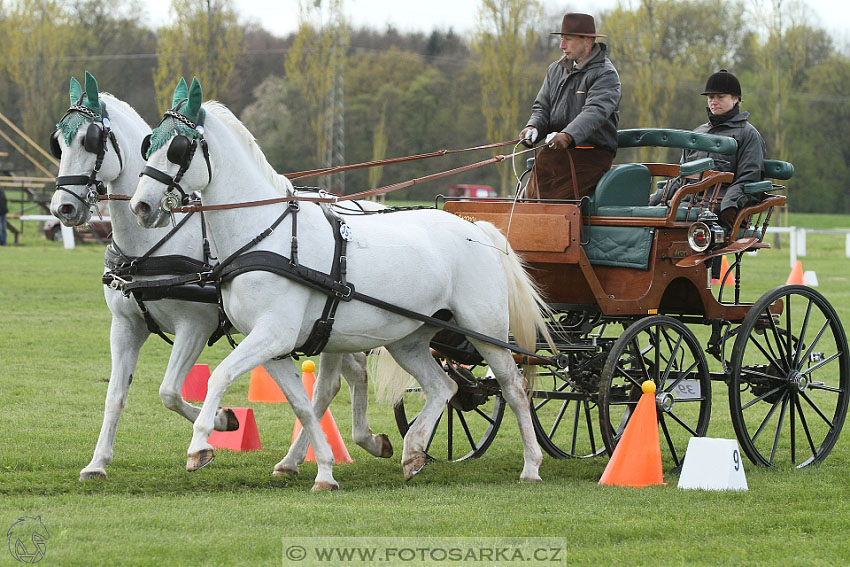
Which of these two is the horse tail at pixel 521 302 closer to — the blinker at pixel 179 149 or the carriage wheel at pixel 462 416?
the carriage wheel at pixel 462 416

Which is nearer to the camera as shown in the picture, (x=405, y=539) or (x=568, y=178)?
(x=405, y=539)

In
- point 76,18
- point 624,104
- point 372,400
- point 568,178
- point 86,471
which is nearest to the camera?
point 86,471

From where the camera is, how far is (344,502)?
5.52m

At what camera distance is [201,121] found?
18.3 feet

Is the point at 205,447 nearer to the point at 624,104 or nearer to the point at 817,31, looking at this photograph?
the point at 624,104

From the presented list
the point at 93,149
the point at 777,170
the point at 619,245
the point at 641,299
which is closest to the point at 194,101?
the point at 93,149

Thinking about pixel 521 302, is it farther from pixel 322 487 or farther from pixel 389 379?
pixel 322 487

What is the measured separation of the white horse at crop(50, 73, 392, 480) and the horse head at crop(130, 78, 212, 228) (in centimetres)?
68

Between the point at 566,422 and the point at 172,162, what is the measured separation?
4.78 metres

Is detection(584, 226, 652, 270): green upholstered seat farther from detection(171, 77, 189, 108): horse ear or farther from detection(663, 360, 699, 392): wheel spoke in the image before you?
Result: detection(171, 77, 189, 108): horse ear

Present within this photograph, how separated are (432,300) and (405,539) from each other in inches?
75.4

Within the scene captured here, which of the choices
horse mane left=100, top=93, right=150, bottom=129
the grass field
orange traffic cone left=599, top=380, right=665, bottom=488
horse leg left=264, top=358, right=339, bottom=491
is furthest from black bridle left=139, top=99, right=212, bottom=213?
orange traffic cone left=599, top=380, right=665, bottom=488

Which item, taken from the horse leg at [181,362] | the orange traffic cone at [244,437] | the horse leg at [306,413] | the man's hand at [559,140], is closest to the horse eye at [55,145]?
the horse leg at [181,362]

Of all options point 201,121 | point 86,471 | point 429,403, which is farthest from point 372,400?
point 201,121
